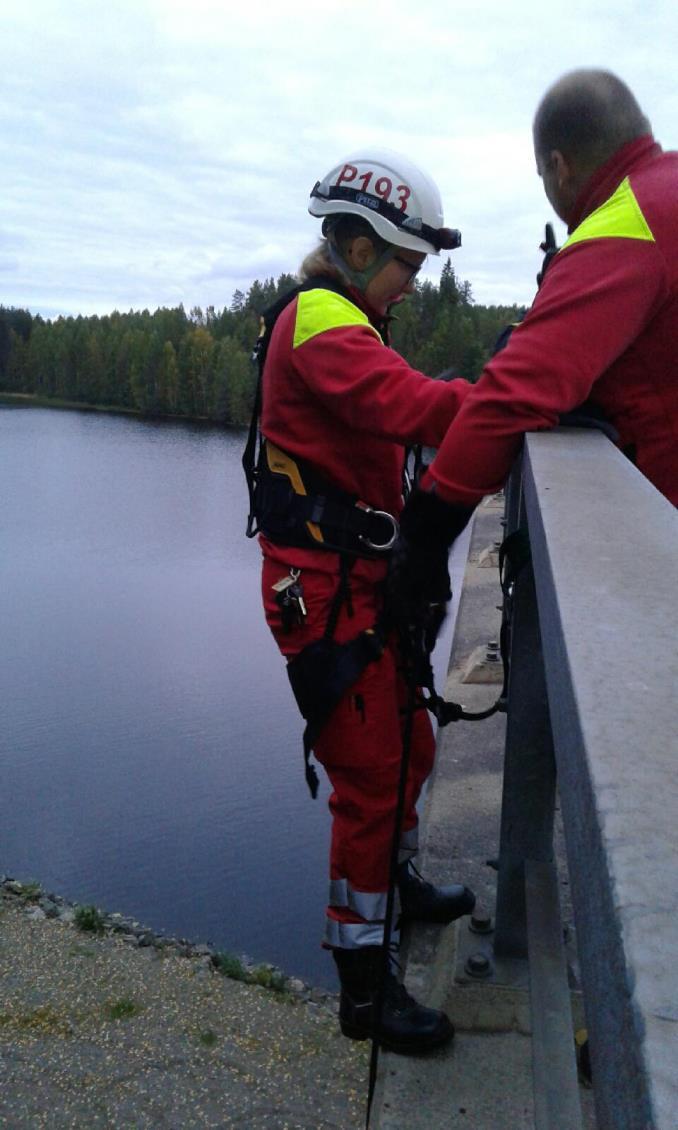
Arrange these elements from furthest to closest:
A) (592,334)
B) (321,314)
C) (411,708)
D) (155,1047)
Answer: (155,1047) < (411,708) < (321,314) < (592,334)

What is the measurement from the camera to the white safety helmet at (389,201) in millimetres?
2660

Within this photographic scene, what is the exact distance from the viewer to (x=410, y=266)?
9.03ft

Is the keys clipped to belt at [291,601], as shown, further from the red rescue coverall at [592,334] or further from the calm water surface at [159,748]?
the calm water surface at [159,748]

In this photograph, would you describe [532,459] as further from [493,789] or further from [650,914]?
[493,789]

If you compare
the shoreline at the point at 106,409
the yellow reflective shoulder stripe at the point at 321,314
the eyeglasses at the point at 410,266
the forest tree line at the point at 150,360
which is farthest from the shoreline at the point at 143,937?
the shoreline at the point at 106,409

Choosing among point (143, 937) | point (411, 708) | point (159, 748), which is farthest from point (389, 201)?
point (159, 748)

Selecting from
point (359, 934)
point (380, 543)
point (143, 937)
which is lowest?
point (143, 937)

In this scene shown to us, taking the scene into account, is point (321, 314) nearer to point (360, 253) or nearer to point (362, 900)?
point (360, 253)

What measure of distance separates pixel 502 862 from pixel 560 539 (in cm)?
153

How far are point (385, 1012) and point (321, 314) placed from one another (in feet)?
5.40

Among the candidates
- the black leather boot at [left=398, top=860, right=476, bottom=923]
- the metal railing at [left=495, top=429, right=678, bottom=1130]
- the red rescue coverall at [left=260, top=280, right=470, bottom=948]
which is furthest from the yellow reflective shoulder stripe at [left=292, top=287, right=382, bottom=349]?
the black leather boot at [left=398, top=860, right=476, bottom=923]

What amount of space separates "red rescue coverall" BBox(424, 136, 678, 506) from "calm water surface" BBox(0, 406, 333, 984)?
25.1ft

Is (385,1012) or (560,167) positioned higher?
(560,167)

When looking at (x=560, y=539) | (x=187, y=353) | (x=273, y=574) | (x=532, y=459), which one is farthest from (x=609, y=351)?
(x=187, y=353)
